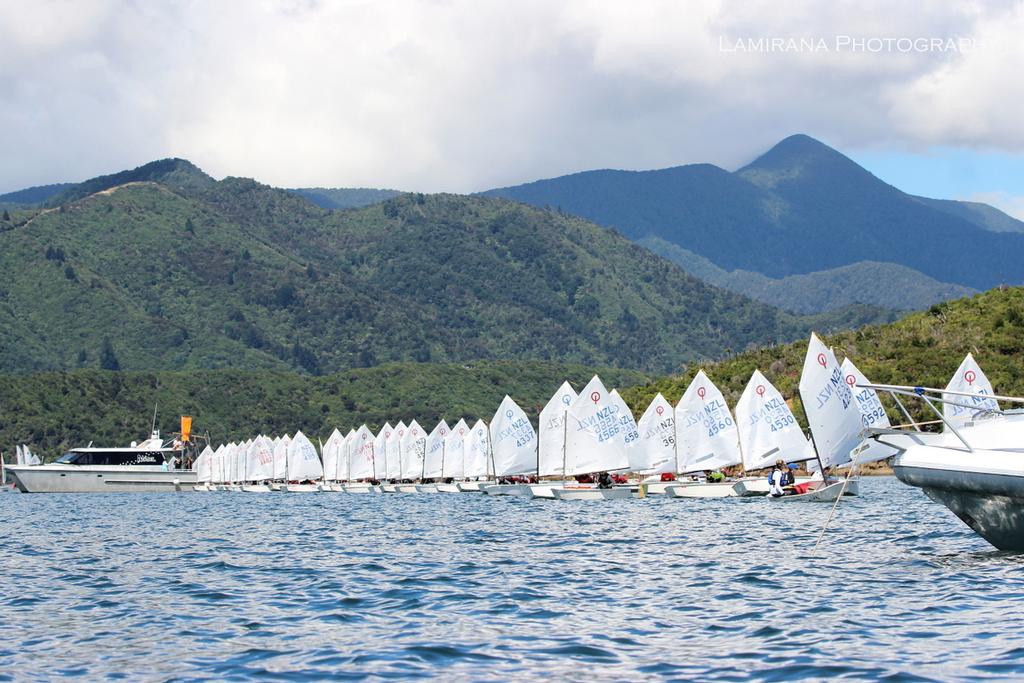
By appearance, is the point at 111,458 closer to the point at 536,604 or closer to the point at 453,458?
the point at 453,458

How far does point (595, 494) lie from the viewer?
67.2m

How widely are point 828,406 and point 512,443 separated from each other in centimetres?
3194

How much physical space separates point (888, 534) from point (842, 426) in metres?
14.6

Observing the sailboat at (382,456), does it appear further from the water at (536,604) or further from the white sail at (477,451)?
the water at (536,604)

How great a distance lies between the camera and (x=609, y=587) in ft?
94.7

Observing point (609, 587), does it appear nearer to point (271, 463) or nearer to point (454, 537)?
point (454, 537)

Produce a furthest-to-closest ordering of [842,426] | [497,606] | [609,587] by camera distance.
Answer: [842,426], [609,587], [497,606]

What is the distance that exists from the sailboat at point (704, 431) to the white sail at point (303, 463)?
65.8 m

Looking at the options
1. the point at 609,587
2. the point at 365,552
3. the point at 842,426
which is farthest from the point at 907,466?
the point at 842,426

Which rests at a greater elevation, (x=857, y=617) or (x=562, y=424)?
(x=562, y=424)

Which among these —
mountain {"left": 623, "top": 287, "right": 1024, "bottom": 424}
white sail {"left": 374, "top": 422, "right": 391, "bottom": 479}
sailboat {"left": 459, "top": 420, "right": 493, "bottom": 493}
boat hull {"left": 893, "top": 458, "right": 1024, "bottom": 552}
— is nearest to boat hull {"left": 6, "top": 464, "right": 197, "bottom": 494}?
white sail {"left": 374, "top": 422, "right": 391, "bottom": 479}

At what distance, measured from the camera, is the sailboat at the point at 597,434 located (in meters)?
70.4

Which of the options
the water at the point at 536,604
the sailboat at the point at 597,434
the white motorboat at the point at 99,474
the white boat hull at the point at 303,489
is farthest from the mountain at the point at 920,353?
the water at the point at 536,604

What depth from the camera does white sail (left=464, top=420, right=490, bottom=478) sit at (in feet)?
328
